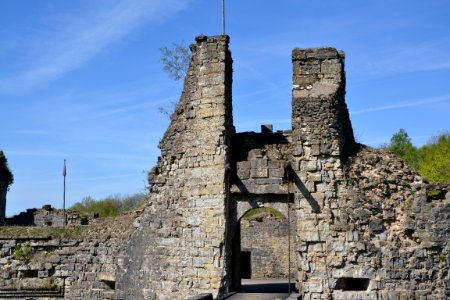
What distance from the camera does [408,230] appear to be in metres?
12.7

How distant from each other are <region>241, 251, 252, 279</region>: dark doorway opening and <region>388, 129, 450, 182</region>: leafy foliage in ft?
30.3

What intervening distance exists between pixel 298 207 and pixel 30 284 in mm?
9102

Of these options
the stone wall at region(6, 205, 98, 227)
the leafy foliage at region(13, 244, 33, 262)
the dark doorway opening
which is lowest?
the dark doorway opening

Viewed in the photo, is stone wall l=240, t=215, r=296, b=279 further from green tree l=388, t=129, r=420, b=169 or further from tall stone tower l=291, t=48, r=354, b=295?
green tree l=388, t=129, r=420, b=169

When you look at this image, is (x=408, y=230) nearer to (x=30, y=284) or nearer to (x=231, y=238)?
(x=231, y=238)

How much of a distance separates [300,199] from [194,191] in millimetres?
2516

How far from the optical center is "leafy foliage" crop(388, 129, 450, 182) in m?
31.0

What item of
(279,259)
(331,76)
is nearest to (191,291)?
(331,76)

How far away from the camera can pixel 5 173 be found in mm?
28062

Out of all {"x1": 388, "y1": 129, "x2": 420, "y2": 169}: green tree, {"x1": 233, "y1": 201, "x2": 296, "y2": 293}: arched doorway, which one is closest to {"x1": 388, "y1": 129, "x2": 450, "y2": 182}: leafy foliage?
{"x1": 388, "y1": 129, "x2": 420, "y2": 169}: green tree

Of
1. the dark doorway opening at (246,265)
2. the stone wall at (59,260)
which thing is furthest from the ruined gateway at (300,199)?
the dark doorway opening at (246,265)

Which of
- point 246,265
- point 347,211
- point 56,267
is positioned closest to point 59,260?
point 56,267

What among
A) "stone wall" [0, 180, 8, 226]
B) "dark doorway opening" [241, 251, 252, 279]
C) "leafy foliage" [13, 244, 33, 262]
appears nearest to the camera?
"leafy foliage" [13, 244, 33, 262]

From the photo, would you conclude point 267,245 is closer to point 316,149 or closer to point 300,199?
point 300,199
